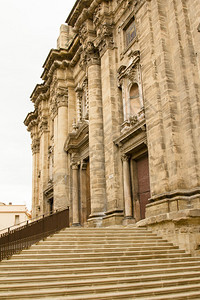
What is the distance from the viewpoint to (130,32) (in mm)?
17047

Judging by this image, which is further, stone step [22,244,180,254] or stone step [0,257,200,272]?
stone step [22,244,180,254]

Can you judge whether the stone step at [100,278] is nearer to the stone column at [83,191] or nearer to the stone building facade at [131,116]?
the stone building facade at [131,116]

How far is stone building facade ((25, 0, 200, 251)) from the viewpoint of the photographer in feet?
38.6

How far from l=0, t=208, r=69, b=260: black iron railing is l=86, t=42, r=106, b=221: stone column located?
4636mm

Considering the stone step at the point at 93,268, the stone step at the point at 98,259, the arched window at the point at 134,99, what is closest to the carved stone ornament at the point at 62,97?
the arched window at the point at 134,99

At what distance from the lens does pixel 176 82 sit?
12773 millimetres

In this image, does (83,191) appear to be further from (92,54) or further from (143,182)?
(92,54)

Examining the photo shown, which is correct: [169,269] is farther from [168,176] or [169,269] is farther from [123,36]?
[123,36]

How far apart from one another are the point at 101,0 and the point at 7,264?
14.9 metres

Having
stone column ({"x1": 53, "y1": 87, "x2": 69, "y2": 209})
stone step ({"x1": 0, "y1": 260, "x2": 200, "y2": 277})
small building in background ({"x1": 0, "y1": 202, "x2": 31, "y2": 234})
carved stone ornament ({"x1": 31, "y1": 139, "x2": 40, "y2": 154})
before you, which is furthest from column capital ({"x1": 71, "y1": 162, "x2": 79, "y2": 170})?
small building in background ({"x1": 0, "y1": 202, "x2": 31, "y2": 234})

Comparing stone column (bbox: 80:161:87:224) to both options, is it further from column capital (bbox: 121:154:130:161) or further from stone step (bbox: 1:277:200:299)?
stone step (bbox: 1:277:200:299)

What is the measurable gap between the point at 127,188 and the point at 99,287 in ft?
26.8

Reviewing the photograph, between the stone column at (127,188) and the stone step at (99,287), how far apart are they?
22.5 ft

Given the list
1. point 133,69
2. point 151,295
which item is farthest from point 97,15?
point 151,295
